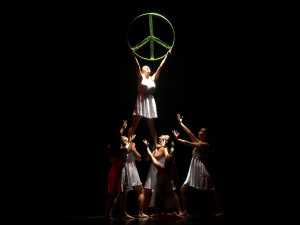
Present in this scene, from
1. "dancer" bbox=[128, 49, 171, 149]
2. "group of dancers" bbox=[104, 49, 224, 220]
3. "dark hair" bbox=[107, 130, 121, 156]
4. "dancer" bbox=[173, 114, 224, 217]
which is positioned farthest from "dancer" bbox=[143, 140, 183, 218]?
"dancer" bbox=[128, 49, 171, 149]

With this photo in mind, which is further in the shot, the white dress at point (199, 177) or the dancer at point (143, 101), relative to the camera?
the dancer at point (143, 101)

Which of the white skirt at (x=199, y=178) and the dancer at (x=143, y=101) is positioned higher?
the dancer at (x=143, y=101)

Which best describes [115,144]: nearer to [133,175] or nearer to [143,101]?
[133,175]

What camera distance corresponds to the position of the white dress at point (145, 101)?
18.3ft

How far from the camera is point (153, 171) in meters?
5.54

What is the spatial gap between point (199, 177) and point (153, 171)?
2.33 ft

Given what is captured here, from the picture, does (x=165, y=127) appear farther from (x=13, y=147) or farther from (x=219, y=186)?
(x=13, y=147)

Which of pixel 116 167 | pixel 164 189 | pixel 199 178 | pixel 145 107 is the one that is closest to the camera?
pixel 164 189

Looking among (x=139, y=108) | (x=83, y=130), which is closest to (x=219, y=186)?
(x=139, y=108)

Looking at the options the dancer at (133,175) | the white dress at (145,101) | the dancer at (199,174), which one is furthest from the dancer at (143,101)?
the dancer at (199,174)

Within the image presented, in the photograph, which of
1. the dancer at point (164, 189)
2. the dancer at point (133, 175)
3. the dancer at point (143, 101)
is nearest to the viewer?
the dancer at point (164, 189)

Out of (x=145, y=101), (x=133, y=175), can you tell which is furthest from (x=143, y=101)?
(x=133, y=175)

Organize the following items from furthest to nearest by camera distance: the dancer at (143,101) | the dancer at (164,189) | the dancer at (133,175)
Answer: the dancer at (143,101), the dancer at (133,175), the dancer at (164,189)

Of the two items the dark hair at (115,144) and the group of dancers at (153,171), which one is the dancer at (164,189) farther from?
the dark hair at (115,144)
